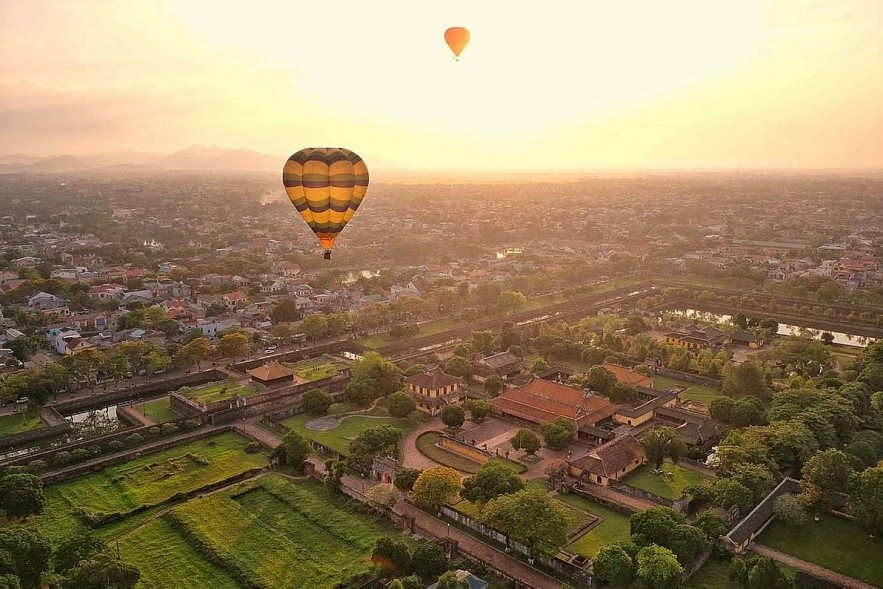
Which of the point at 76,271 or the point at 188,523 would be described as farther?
the point at 76,271

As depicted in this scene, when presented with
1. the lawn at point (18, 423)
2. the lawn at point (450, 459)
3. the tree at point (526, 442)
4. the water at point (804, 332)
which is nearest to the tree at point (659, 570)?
the lawn at point (450, 459)

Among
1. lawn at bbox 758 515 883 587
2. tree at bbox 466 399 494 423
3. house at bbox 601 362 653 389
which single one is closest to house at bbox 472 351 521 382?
tree at bbox 466 399 494 423

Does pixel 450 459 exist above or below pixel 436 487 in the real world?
below

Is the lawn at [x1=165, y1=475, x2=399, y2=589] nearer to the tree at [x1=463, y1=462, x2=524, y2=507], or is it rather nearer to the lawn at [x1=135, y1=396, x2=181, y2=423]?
the tree at [x1=463, y1=462, x2=524, y2=507]

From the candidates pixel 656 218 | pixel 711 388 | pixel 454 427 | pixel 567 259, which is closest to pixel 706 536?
pixel 454 427

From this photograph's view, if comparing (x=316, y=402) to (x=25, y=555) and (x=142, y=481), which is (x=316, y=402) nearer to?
(x=142, y=481)

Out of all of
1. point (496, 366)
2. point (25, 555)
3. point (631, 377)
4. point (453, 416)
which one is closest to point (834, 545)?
point (631, 377)

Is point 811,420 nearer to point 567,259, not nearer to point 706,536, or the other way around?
point 706,536
